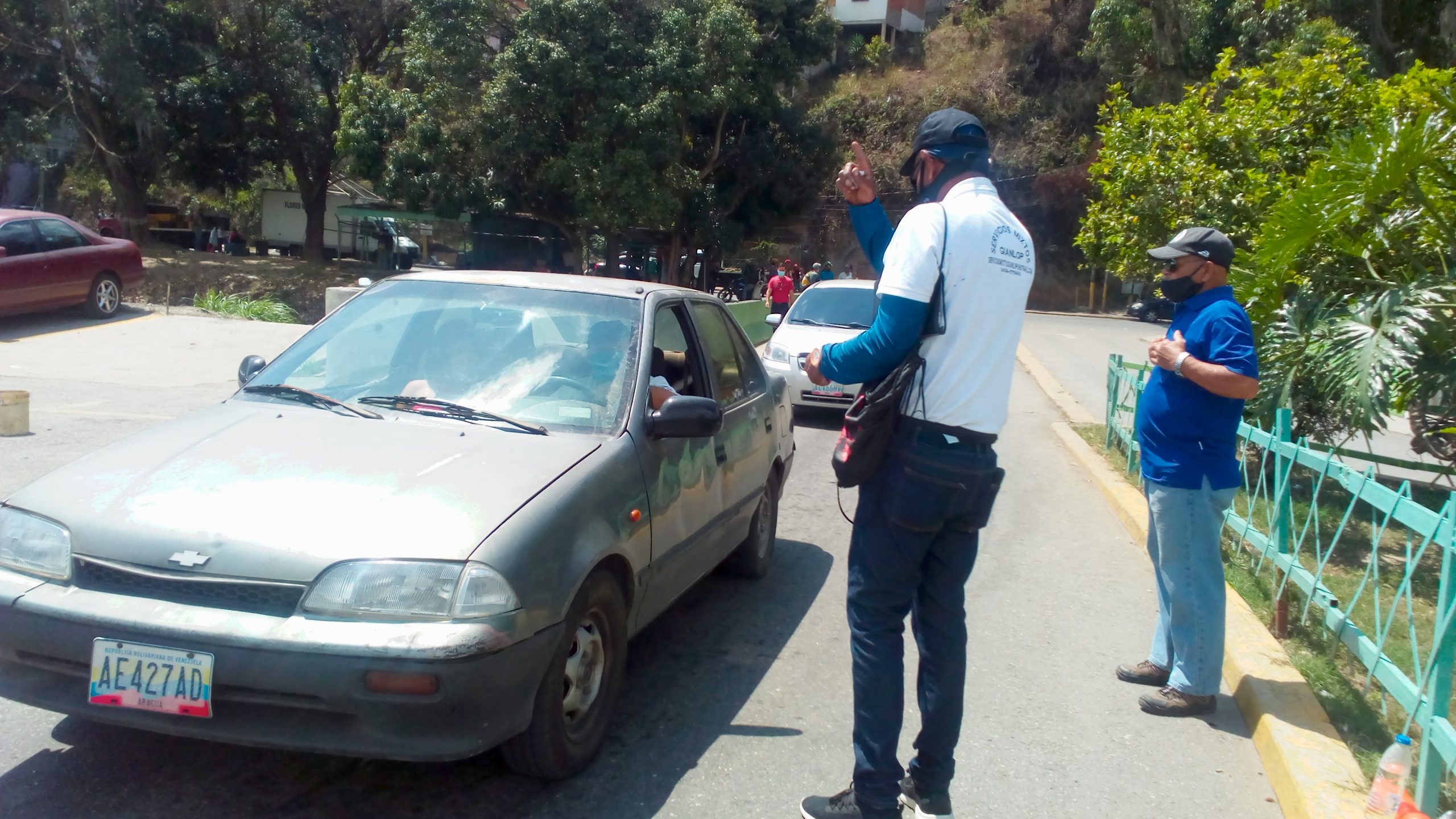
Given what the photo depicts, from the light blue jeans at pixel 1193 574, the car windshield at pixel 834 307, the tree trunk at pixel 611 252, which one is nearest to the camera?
the light blue jeans at pixel 1193 574

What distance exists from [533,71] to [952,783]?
24.4m

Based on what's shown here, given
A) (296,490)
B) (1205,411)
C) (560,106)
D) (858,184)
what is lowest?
(296,490)

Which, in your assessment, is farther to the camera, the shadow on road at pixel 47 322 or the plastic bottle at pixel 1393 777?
the shadow on road at pixel 47 322

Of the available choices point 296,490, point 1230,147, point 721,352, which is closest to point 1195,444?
point 721,352

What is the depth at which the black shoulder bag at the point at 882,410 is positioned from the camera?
309 cm

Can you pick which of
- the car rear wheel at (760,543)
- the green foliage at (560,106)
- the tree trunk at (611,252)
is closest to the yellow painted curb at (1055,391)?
the car rear wheel at (760,543)

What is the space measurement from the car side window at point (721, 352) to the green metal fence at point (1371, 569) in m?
2.68

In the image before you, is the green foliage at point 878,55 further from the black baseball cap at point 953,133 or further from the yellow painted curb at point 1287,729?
the black baseball cap at point 953,133

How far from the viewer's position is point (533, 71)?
25.8 m

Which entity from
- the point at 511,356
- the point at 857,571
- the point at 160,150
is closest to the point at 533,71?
the point at 160,150

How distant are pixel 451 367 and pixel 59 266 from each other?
13.5 metres

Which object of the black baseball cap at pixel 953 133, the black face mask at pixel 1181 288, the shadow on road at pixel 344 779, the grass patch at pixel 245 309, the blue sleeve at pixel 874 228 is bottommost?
the shadow on road at pixel 344 779

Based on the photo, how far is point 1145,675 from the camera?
4719 millimetres

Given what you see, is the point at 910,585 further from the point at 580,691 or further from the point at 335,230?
the point at 335,230
